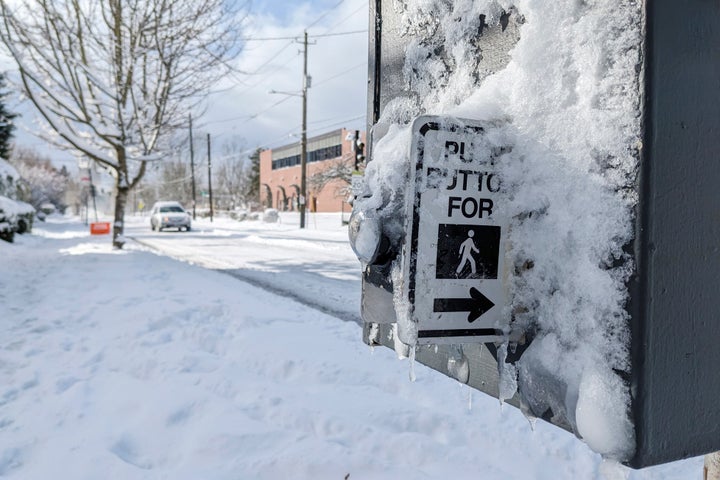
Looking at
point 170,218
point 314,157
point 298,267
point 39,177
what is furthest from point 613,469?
point 39,177

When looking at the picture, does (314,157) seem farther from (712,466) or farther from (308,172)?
(712,466)

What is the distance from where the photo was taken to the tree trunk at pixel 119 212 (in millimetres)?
12585

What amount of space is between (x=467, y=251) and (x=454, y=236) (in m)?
0.04

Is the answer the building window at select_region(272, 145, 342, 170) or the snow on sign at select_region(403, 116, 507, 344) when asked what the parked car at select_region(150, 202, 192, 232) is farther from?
the snow on sign at select_region(403, 116, 507, 344)

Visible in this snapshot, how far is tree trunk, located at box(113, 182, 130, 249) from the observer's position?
12.6 metres

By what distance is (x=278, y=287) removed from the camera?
311 inches

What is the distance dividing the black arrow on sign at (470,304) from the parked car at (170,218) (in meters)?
25.1

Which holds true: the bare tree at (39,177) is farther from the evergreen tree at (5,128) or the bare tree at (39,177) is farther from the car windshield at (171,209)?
the car windshield at (171,209)

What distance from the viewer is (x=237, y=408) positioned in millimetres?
2818

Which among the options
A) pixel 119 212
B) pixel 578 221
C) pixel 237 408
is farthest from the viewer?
pixel 119 212

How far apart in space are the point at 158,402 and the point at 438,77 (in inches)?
99.6

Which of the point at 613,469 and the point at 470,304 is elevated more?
the point at 470,304

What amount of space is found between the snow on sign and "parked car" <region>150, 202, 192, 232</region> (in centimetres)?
2511

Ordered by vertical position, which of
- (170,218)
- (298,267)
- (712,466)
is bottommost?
(298,267)
